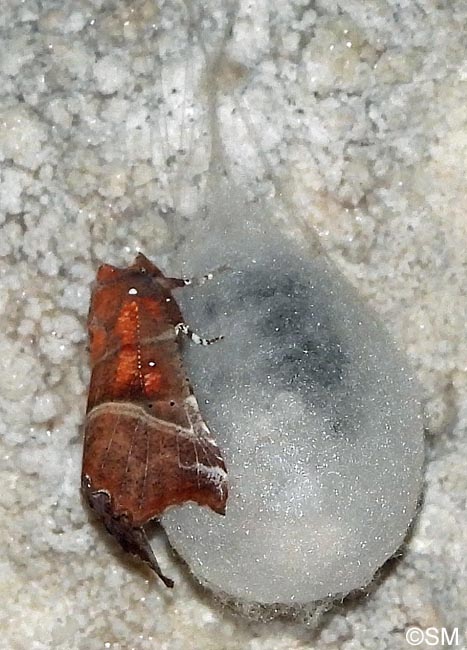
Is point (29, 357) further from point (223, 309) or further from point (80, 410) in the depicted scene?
point (223, 309)

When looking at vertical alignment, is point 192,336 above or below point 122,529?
above

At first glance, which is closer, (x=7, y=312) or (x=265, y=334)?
(x=265, y=334)

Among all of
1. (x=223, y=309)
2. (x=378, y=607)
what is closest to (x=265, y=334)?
(x=223, y=309)

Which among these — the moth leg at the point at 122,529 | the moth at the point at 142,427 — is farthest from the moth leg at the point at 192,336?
the moth leg at the point at 122,529

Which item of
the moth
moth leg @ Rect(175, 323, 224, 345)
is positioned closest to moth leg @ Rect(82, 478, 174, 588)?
the moth

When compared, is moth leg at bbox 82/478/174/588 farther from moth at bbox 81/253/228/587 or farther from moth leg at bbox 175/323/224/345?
moth leg at bbox 175/323/224/345

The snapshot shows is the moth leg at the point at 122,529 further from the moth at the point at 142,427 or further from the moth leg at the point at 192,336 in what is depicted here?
the moth leg at the point at 192,336

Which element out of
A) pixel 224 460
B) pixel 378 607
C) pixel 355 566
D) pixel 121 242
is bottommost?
pixel 378 607
